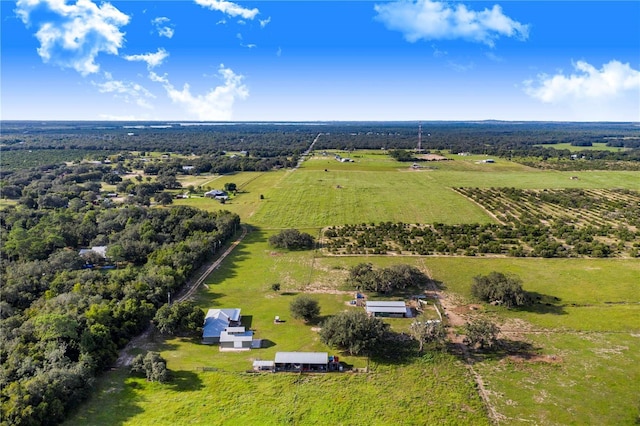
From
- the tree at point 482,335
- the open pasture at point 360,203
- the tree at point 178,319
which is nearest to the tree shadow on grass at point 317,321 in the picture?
the tree at point 178,319

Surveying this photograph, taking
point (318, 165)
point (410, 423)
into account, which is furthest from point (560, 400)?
point (318, 165)

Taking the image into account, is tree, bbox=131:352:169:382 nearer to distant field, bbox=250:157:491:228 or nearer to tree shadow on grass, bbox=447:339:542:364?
tree shadow on grass, bbox=447:339:542:364

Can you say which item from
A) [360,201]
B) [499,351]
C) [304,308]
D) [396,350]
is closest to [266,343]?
[304,308]

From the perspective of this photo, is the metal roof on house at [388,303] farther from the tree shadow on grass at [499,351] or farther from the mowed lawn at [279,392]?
the tree shadow on grass at [499,351]

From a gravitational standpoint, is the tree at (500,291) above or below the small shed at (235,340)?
above

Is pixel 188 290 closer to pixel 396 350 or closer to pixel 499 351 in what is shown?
pixel 396 350

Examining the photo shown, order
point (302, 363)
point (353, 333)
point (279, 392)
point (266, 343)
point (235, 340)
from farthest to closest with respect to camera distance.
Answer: point (266, 343), point (235, 340), point (353, 333), point (302, 363), point (279, 392)
